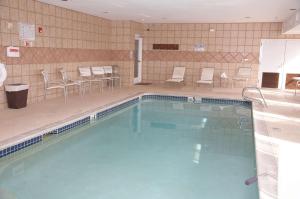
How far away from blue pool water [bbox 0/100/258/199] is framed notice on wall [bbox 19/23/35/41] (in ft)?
8.31

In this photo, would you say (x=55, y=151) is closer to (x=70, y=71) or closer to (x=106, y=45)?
(x=70, y=71)

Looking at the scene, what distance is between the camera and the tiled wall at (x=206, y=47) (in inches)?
415

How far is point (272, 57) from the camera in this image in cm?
1059

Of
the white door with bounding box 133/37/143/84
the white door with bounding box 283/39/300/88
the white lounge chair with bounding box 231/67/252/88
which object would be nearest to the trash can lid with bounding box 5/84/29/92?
the white door with bounding box 133/37/143/84

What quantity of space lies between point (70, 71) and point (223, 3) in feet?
15.0

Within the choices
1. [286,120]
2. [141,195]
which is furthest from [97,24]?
[141,195]

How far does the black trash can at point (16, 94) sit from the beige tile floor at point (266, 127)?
0.62 ft

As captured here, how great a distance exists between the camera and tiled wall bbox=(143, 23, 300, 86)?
1053 centimetres

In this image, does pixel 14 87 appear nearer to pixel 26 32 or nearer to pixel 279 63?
pixel 26 32

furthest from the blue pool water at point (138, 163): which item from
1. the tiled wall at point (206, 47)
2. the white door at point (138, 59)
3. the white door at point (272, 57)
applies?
the white door at point (138, 59)

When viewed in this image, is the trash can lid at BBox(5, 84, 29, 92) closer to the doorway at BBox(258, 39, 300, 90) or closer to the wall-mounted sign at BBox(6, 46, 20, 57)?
the wall-mounted sign at BBox(6, 46, 20, 57)

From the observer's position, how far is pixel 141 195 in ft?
10.8

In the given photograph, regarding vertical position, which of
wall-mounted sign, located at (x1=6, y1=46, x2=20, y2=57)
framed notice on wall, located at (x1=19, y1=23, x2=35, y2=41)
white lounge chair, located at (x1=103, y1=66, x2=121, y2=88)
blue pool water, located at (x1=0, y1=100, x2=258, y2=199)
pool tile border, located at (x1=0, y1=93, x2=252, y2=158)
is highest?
framed notice on wall, located at (x1=19, y1=23, x2=35, y2=41)

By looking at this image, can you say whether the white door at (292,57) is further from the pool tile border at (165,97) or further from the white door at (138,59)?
the white door at (138,59)
